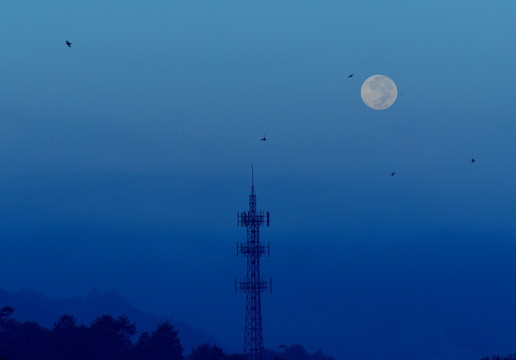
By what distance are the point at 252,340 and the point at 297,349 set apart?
12599 cm

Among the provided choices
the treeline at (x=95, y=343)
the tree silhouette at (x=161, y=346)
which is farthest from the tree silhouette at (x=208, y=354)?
the tree silhouette at (x=161, y=346)

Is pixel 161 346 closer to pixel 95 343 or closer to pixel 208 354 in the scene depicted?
pixel 208 354

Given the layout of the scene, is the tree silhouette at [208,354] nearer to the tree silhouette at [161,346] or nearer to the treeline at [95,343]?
the treeline at [95,343]

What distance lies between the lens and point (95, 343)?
3647 inches

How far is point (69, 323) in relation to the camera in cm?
9781

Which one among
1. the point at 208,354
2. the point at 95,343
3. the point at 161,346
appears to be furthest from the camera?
the point at 208,354

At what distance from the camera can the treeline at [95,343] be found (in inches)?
3573

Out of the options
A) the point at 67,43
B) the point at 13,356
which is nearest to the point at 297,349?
the point at 13,356

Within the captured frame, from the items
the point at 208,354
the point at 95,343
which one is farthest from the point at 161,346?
the point at 95,343

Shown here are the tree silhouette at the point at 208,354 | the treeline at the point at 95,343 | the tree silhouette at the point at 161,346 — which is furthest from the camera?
the tree silhouette at the point at 208,354

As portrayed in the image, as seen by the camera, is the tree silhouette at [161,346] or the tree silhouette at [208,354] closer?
the tree silhouette at [161,346]

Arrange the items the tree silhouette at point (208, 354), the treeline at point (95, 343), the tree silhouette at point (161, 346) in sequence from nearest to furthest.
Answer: the treeline at point (95, 343) < the tree silhouette at point (161, 346) < the tree silhouette at point (208, 354)

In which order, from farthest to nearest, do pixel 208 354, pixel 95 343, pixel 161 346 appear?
pixel 208 354 → pixel 161 346 → pixel 95 343

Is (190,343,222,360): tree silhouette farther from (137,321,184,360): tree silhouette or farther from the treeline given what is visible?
(137,321,184,360): tree silhouette
